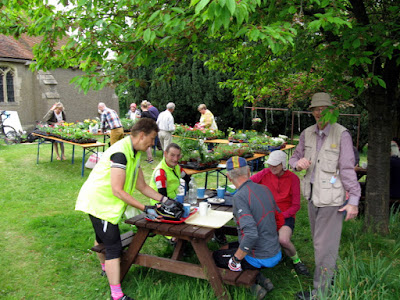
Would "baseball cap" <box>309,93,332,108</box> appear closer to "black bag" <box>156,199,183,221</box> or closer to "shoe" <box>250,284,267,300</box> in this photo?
"black bag" <box>156,199,183,221</box>

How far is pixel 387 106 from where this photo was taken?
4926 millimetres

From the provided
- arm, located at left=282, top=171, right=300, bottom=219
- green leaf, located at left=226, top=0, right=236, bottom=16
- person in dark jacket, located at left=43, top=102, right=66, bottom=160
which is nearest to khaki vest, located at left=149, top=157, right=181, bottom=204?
arm, located at left=282, top=171, right=300, bottom=219

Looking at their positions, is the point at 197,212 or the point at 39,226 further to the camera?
the point at 39,226

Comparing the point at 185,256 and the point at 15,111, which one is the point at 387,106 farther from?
the point at 15,111

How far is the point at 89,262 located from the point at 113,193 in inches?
62.8

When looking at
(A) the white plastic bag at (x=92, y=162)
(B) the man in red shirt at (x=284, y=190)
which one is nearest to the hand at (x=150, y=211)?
(B) the man in red shirt at (x=284, y=190)

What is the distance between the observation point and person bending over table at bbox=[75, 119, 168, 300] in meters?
3.36

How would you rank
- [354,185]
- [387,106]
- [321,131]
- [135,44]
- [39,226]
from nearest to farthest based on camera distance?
1. [354,185]
2. [321,131]
3. [135,44]
4. [387,106]
5. [39,226]

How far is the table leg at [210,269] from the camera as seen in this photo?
3.34 m

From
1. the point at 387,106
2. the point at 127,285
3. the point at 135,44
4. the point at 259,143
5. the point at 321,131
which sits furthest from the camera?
the point at 259,143

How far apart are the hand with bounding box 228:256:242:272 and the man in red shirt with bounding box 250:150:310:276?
84cm

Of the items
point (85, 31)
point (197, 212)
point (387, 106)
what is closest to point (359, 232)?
point (387, 106)

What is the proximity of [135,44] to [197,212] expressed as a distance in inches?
77.6

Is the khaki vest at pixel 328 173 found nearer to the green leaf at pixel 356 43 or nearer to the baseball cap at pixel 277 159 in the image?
the baseball cap at pixel 277 159
